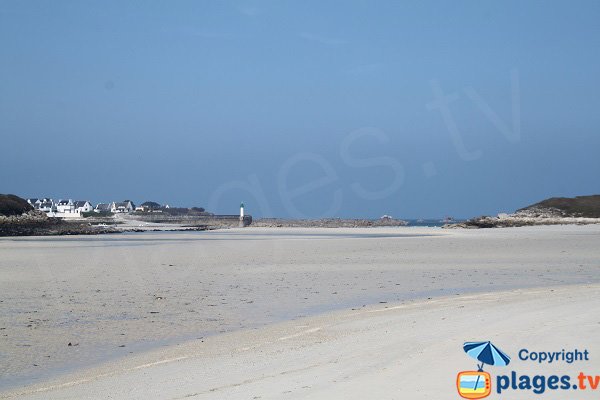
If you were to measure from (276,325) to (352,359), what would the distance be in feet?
11.5

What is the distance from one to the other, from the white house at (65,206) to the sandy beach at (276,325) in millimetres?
114990

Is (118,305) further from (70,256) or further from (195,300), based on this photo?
(70,256)

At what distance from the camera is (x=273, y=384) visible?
5.91m

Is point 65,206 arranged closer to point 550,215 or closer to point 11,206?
point 11,206

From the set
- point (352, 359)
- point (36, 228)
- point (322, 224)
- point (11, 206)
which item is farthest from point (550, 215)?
point (352, 359)

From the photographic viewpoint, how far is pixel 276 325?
10219mm

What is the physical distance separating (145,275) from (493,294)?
9.18 metres

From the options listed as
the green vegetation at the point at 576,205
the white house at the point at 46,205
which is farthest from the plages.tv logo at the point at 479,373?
the white house at the point at 46,205

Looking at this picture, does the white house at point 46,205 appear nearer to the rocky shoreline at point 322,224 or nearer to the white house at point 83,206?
the white house at point 83,206

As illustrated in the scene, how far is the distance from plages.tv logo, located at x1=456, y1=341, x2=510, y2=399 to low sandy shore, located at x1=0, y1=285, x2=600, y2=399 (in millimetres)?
84

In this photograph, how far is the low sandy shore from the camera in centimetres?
565

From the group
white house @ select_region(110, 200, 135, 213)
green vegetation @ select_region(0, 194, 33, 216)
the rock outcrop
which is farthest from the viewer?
white house @ select_region(110, 200, 135, 213)

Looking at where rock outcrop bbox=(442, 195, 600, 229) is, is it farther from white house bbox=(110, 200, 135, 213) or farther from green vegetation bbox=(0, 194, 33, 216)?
white house bbox=(110, 200, 135, 213)

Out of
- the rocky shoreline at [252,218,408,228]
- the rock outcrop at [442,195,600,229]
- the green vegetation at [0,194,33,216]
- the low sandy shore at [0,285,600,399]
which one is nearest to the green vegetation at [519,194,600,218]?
the rock outcrop at [442,195,600,229]
